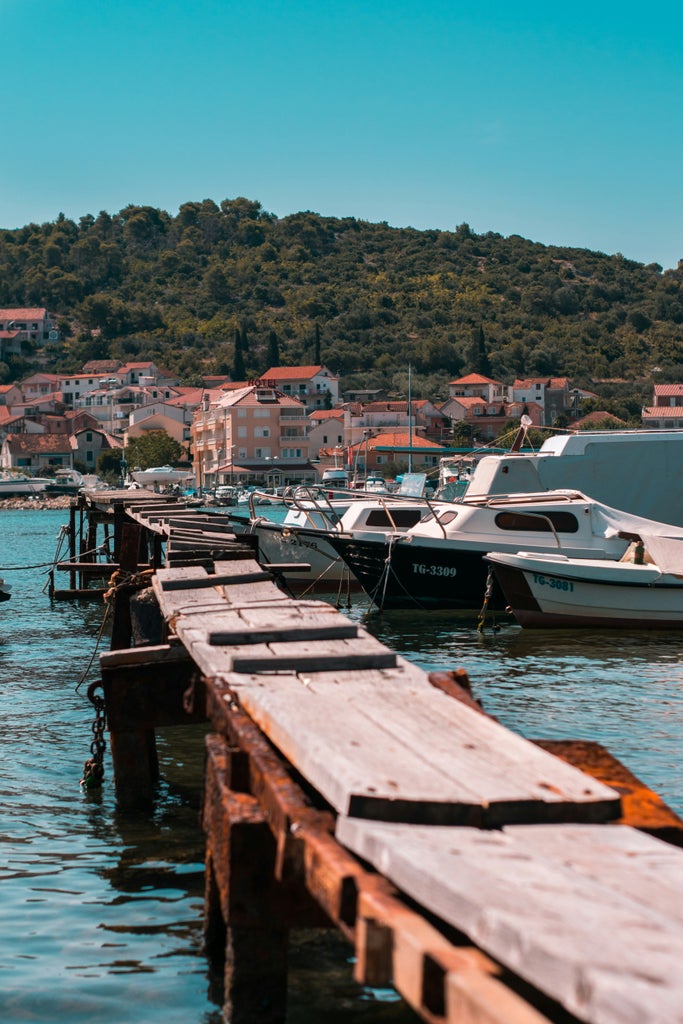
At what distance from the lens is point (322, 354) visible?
609 feet

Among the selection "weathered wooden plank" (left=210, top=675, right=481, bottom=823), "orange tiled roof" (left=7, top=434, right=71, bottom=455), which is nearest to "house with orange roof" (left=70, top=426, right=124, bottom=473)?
"orange tiled roof" (left=7, top=434, right=71, bottom=455)

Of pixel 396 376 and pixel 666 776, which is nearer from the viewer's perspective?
pixel 666 776

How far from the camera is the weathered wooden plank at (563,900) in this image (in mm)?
2947

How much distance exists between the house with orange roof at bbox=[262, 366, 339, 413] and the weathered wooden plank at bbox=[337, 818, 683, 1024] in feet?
512

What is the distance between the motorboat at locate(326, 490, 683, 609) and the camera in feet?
81.4

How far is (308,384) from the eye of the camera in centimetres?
16212

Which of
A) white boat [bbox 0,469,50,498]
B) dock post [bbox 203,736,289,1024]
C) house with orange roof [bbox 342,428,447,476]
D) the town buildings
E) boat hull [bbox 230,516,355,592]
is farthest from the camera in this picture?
the town buildings

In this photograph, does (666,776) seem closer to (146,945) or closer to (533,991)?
(146,945)

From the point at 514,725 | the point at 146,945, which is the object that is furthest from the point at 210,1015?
the point at 514,725

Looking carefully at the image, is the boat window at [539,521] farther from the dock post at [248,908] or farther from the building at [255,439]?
the building at [255,439]

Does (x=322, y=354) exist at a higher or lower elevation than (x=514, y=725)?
higher

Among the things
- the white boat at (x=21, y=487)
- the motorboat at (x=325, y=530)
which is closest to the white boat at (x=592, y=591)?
the motorboat at (x=325, y=530)

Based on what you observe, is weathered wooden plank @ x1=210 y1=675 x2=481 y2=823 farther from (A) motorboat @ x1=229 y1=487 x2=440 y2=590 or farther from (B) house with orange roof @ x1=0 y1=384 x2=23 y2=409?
(B) house with orange roof @ x1=0 y1=384 x2=23 y2=409

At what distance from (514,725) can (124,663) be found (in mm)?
6367
